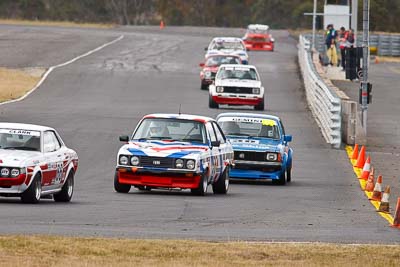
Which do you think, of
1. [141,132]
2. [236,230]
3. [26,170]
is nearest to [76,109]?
[141,132]

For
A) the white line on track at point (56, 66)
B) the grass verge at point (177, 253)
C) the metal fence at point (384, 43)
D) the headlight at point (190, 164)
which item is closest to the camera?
the grass verge at point (177, 253)

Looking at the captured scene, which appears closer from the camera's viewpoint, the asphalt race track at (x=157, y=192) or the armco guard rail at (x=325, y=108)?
the asphalt race track at (x=157, y=192)

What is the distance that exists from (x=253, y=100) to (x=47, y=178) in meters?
25.1

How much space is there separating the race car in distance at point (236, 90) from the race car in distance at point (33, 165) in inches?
900

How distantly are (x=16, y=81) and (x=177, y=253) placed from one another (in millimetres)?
39759

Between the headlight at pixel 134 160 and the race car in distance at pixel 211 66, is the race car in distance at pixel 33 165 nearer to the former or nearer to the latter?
the headlight at pixel 134 160

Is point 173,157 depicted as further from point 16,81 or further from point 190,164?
point 16,81

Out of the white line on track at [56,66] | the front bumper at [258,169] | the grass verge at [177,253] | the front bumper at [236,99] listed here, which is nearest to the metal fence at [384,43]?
the white line on track at [56,66]

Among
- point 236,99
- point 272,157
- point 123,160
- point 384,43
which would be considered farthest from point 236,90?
point 384,43

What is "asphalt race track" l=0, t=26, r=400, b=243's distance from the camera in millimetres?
15734

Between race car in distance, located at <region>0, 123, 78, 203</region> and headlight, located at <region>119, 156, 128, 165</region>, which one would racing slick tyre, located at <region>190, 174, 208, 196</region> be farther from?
race car in distance, located at <region>0, 123, 78, 203</region>

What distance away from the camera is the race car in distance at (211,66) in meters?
49.4

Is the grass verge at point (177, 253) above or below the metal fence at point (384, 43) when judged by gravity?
above

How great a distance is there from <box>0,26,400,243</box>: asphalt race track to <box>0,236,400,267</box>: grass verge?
98 cm
